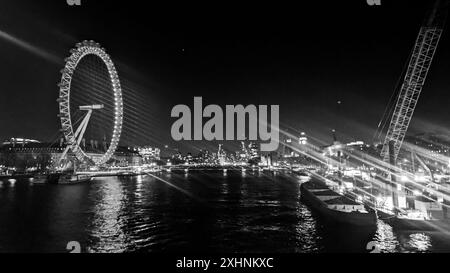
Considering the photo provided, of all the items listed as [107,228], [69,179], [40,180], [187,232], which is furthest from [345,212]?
[40,180]

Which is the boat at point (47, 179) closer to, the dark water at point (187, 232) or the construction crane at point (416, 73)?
the dark water at point (187, 232)

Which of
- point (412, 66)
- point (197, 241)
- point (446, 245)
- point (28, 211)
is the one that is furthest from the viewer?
point (412, 66)

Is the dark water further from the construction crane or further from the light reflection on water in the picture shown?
the construction crane

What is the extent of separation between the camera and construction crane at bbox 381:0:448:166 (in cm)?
4034

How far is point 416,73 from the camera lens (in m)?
45.8

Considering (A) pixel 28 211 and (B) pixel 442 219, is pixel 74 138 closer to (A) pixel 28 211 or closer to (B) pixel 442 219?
(A) pixel 28 211

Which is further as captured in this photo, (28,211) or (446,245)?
(28,211)

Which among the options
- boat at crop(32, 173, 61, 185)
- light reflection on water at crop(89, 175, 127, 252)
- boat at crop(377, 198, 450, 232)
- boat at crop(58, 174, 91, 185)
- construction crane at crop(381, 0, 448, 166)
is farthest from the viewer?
boat at crop(32, 173, 61, 185)

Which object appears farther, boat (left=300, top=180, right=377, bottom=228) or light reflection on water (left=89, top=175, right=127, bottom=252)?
boat (left=300, top=180, right=377, bottom=228)

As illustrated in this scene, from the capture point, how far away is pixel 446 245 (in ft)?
75.8

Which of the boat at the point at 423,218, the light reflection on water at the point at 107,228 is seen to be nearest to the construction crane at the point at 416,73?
the boat at the point at 423,218

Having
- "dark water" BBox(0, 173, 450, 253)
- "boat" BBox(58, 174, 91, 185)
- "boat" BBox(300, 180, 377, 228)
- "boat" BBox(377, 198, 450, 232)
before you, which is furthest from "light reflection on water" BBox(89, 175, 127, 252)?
"boat" BBox(58, 174, 91, 185)
